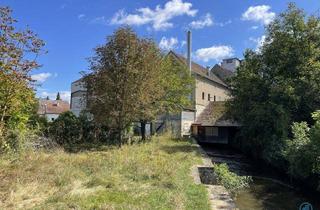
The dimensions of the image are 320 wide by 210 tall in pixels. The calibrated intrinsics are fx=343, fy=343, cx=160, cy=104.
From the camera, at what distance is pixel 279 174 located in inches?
809

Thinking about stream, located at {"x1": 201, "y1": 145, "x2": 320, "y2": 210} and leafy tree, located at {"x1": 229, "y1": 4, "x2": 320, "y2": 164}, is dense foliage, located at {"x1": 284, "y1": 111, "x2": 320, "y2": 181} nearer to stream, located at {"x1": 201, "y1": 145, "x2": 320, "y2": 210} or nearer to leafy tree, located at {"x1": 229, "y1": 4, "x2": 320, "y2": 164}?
stream, located at {"x1": 201, "y1": 145, "x2": 320, "y2": 210}

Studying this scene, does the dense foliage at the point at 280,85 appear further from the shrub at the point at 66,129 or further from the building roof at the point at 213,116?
the shrub at the point at 66,129

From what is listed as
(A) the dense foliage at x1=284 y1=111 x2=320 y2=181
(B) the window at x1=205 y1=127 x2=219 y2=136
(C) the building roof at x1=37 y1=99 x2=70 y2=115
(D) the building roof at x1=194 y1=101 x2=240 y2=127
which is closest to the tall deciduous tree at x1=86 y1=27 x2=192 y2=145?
(A) the dense foliage at x1=284 y1=111 x2=320 y2=181

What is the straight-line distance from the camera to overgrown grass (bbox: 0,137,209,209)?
25.7 ft

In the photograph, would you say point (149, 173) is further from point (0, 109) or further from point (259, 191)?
point (259, 191)

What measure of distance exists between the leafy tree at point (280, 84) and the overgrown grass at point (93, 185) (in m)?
10.7

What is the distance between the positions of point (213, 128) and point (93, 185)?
97.6 ft

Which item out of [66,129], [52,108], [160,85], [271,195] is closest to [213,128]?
[160,85]

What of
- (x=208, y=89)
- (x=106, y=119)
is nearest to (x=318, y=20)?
(x=106, y=119)

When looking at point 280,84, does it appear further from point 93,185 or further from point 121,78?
point 93,185

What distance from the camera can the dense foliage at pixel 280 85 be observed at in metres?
21.2

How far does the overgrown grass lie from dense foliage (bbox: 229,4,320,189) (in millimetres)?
10553

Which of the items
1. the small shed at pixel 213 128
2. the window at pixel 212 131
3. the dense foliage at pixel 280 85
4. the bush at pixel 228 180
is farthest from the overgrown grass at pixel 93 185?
the window at pixel 212 131

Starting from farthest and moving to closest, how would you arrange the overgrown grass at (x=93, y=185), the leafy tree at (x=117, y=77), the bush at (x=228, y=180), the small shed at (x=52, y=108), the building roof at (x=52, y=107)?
the building roof at (x=52, y=107) → the small shed at (x=52, y=108) → the leafy tree at (x=117, y=77) → the bush at (x=228, y=180) → the overgrown grass at (x=93, y=185)
